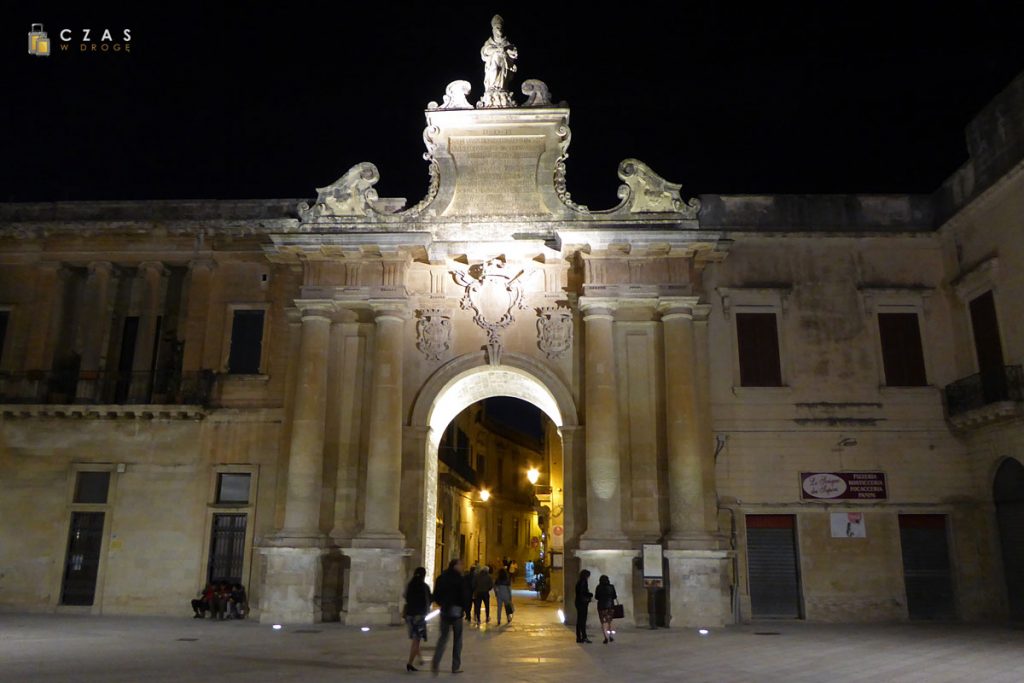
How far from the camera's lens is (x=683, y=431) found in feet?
59.3

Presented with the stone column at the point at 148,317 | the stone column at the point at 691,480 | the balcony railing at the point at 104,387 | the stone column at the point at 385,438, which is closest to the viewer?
the stone column at the point at 691,480

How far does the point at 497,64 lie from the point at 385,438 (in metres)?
9.74

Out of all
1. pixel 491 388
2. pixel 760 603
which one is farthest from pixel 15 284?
pixel 760 603

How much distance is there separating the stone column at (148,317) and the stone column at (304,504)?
449 centimetres

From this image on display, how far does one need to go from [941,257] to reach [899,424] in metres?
4.57

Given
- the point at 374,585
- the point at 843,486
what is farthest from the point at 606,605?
the point at 843,486

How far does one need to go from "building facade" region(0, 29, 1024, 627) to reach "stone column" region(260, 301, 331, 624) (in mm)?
57

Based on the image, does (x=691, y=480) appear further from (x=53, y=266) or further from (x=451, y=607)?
(x=53, y=266)

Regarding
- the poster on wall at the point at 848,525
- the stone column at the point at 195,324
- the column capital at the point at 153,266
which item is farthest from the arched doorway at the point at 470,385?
the column capital at the point at 153,266

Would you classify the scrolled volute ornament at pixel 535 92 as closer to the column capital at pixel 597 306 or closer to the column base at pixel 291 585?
the column capital at pixel 597 306

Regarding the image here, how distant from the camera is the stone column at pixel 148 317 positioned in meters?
20.8

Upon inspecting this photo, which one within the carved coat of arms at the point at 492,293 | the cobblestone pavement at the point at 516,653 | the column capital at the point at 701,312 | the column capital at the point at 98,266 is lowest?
the cobblestone pavement at the point at 516,653

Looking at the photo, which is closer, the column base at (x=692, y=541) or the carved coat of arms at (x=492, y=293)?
the column base at (x=692, y=541)

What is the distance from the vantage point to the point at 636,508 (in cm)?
1806
